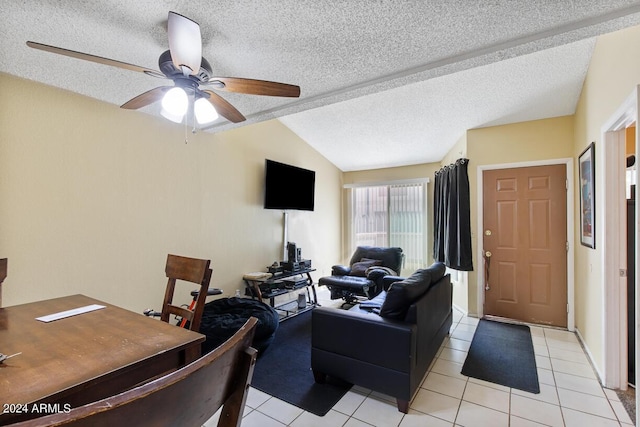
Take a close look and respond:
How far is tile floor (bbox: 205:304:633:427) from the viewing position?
189 centimetres

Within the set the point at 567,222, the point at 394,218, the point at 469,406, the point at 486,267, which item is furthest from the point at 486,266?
the point at 469,406

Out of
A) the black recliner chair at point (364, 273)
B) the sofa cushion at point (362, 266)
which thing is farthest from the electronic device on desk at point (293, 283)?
the sofa cushion at point (362, 266)

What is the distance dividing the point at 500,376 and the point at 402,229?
3230mm

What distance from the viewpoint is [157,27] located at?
162 centimetres

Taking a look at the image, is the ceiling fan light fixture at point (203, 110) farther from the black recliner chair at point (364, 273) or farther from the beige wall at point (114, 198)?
the black recliner chair at point (364, 273)

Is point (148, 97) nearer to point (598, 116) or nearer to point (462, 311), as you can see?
point (598, 116)

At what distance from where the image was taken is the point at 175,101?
1639 millimetres

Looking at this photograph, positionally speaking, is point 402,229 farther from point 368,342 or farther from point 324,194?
point 368,342

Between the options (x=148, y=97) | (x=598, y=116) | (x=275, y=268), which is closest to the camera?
(x=148, y=97)

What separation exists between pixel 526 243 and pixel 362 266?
223 centimetres

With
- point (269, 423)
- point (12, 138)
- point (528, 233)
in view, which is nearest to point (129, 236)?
point (12, 138)

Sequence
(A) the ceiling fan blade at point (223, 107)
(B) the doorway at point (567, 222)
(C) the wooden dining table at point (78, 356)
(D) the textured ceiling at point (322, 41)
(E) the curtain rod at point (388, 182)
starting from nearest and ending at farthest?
(C) the wooden dining table at point (78, 356)
(D) the textured ceiling at point (322, 41)
(A) the ceiling fan blade at point (223, 107)
(B) the doorway at point (567, 222)
(E) the curtain rod at point (388, 182)

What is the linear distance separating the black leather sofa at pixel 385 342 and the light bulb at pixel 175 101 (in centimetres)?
169

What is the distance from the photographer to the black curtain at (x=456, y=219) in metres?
3.75
